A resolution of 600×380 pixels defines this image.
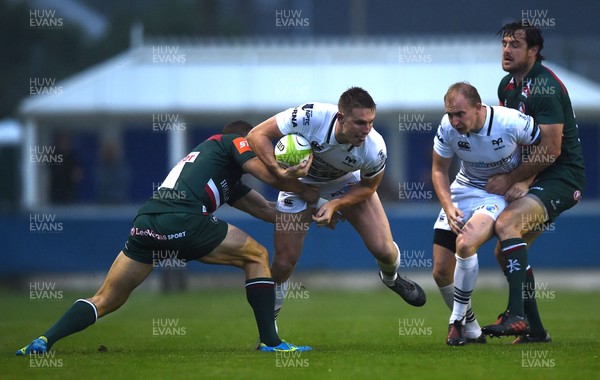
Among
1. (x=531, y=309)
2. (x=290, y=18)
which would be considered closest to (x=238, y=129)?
(x=531, y=309)

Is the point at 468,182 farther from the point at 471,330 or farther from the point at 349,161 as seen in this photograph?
the point at 471,330

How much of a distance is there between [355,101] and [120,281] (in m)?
2.59

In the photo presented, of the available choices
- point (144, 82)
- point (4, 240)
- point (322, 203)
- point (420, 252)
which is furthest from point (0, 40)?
point (322, 203)

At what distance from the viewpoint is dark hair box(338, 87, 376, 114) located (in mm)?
9273

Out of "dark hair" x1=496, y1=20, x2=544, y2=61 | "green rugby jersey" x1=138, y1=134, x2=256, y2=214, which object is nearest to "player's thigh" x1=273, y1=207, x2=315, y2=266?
"green rugby jersey" x1=138, y1=134, x2=256, y2=214

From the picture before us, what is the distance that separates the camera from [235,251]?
941cm

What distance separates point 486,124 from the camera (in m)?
9.77

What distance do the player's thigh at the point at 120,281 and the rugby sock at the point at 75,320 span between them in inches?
3.0

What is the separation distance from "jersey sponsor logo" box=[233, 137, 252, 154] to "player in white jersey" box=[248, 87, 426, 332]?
0.18ft

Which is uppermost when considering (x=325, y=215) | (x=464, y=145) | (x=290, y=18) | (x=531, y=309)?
(x=290, y=18)

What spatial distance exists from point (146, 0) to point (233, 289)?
33.3 meters

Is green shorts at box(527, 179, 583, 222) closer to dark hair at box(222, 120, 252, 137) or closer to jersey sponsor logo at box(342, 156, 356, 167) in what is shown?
jersey sponsor logo at box(342, 156, 356, 167)

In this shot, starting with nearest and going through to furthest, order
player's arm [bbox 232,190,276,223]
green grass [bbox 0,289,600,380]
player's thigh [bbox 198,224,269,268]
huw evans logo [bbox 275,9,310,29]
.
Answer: green grass [bbox 0,289,600,380]
player's thigh [bbox 198,224,269,268]
player's arm [bbox 232,190,276,223]
huw evans logo [bbox 275,9,310,29]

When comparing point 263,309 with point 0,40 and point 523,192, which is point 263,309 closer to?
point 523,192
